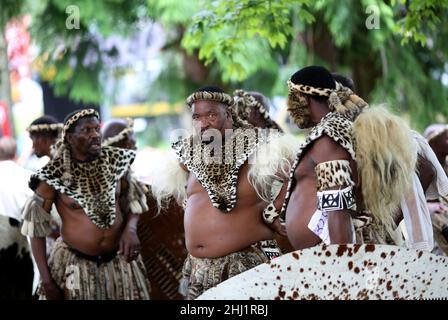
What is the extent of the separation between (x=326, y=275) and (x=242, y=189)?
172 cm

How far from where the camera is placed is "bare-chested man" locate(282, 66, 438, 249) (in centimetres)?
435

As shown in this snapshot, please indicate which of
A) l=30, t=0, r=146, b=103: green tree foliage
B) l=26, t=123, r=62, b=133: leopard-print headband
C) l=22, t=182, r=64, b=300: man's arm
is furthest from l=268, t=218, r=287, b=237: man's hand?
l=30, t=0, r=146, b=103: green tree foliage

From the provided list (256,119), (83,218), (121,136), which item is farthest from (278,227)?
(121,136)

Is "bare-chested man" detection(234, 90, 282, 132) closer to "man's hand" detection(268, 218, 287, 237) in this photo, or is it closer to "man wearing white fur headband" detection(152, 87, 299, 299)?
"man wearing white fur headband" detection(152, 87, 299, 299)

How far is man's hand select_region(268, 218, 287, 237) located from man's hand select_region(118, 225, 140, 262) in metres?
1.33

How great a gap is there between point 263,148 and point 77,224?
171 cm

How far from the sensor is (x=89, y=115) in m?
6.20

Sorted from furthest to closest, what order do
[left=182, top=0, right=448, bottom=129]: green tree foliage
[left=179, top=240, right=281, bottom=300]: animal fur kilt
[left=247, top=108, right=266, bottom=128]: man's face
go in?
[left=182, top=0, right=448, bottom=129]: green tree foliage
[left=247, top=108, right=266, bottom=128]: man's face
[left=179, top=240, right=281, bottom=300]: animal fur kilt

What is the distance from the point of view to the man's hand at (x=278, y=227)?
5.11m

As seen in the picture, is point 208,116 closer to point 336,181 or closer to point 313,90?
point 313,90

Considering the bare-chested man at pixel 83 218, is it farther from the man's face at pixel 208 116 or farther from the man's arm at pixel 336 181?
the man's arm at pixel 336 181

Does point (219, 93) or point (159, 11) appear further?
point (159, 11)

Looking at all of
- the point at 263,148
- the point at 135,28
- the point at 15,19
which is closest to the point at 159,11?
the point at 135,28
